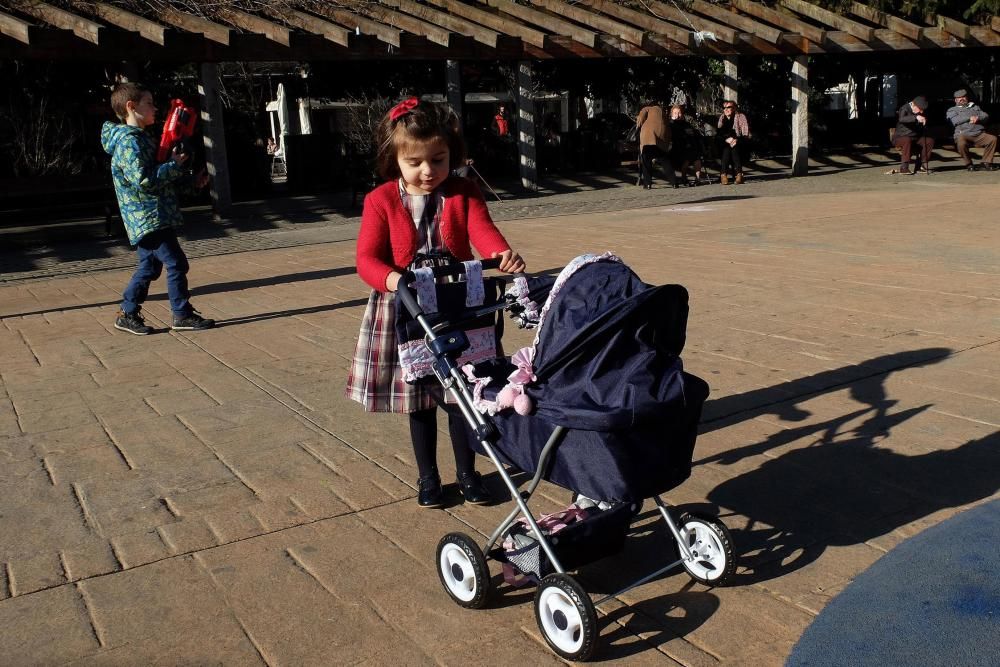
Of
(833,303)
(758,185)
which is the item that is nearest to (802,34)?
(758,185)

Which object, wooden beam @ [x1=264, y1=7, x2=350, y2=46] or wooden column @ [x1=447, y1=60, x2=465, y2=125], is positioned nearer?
wooden beam @ [x1=264, y1=7, x2=350, y2=46]

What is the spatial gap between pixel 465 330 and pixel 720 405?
166cm

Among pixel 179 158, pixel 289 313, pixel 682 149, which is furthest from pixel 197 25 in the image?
pixel 682 149

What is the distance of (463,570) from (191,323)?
463cm

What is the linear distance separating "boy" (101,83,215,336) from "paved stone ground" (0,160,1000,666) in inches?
9.8

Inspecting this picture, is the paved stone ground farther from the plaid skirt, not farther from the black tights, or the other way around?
the plaid skirt

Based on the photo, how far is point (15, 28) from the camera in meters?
12.2

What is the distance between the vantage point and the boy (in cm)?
677

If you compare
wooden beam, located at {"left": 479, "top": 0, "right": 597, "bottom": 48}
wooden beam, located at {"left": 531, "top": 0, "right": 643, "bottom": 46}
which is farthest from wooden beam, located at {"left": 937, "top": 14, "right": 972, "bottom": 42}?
wooden beam, located at {"left": 479, "top": 0, "right": 597, "bottom": 48}

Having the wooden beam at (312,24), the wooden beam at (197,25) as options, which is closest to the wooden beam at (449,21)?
the wooden beam at (312,24)

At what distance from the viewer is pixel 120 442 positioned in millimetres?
4605

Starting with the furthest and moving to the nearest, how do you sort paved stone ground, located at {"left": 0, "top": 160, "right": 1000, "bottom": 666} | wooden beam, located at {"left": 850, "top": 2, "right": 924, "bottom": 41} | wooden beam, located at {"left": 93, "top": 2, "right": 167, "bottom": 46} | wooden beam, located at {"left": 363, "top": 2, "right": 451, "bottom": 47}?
wooden beam, located at {"left": 850, "top": 2, "right": 924, "bottom": 41}, wooden beam, located at {"left": 363, "top": 2, "right": 451, "bottom": 47}, wooden beam, located at {"left": 93, "top": 2, "right": 167, "bottom": 46}, paved stone ground, located at {"left": 0, "top": 160, "right": 1000, "bottom": 666}

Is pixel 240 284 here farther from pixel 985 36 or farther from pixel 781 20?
pixel 985 36

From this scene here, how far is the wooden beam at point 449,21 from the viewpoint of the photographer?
1585cm
